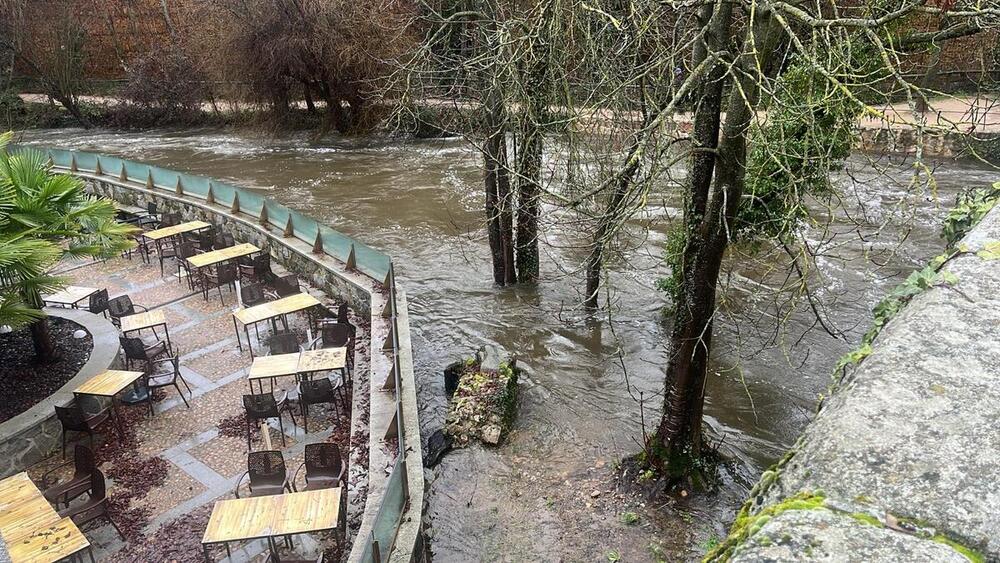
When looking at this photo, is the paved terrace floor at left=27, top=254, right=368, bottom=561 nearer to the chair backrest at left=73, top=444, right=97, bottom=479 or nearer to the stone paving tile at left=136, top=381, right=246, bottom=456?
the stone paving tile at left=136, top=381, right=246, bottom=456

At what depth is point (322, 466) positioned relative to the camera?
7273 mm

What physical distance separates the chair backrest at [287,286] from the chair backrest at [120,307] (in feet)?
7.80

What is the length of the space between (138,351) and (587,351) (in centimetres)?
693

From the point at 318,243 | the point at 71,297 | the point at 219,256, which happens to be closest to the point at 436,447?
the point at 318,243

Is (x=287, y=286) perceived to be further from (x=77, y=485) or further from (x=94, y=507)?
(x=94, y=507)

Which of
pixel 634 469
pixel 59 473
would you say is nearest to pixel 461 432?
pixel 634 469

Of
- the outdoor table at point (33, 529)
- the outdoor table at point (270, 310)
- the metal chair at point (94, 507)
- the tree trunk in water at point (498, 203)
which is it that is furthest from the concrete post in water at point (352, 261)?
the outdoor table at point (33, 529)

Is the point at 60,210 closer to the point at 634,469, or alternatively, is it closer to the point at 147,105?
the point at 634,469

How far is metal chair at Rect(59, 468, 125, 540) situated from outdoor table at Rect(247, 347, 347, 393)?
2.08 meters

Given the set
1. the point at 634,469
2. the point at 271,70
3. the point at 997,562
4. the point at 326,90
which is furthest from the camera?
the point at 326,90

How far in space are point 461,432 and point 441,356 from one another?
2769 millimetres

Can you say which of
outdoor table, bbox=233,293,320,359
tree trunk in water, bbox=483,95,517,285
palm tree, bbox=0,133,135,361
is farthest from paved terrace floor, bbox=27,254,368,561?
tree trunk in water, bbox=483,95,517,285

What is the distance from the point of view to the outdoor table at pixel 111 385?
8.44m

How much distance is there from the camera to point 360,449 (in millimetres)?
7934
